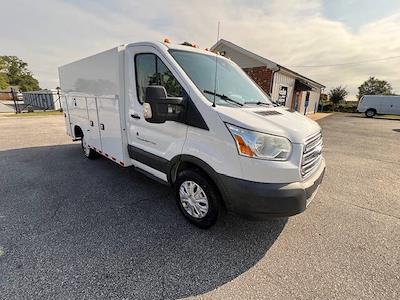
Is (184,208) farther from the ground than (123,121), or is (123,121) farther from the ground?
(123,121)

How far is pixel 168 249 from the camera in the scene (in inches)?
99.2

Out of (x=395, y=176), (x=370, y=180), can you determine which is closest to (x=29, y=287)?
(x=370, y=180)

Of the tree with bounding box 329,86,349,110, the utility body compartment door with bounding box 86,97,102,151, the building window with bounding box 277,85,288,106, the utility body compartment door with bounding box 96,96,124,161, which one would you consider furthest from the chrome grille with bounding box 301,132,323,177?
the tree with bounding box 329,86,349,110

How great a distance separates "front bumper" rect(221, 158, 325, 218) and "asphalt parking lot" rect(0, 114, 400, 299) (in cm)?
57

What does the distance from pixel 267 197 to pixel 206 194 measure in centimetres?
77

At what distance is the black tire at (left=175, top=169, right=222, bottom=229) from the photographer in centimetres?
264

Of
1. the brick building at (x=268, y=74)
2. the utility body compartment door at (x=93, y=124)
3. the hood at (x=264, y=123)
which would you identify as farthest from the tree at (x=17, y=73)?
the hood at (x=264, y=123)

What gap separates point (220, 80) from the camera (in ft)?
10.3

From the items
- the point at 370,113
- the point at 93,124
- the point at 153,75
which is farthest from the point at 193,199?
the point at 370,113

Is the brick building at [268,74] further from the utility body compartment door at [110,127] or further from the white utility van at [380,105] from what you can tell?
the white utility van at [380,105]

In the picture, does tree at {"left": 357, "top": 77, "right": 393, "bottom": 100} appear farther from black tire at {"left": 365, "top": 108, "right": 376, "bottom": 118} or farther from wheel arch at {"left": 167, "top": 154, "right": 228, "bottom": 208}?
wheel arch at {"left": 167, "top": 154, "right": 228, "bottom": 208}

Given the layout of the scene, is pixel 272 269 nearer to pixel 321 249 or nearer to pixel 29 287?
pixel 321 249

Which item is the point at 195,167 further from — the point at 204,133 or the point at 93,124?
the point at 93,124

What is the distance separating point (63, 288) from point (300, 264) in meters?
2.30
